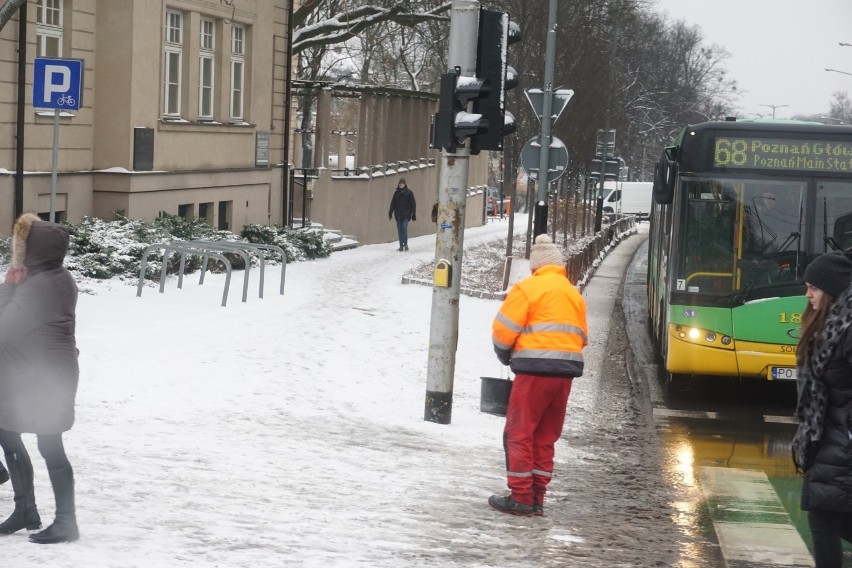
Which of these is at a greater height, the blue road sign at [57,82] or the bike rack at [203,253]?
the blue road sign at [57,82]

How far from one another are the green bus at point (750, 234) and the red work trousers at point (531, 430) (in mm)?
5397

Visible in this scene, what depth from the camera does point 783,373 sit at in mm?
12531

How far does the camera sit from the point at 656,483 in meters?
9.12

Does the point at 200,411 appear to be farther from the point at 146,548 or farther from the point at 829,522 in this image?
the point at 829,522

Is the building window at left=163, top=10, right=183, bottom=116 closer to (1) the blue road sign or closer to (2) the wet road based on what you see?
(1) the blue road sign

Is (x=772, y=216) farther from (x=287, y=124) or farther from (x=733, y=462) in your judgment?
(x=287, y=124)

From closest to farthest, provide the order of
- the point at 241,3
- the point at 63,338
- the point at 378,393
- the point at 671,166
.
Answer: the point at 63,338
the point at 378,393
the point at 671,166
the point at 241,3

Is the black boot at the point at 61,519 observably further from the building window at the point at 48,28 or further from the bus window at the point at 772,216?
the building window at the point at 48,28

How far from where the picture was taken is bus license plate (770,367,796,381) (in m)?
12.5

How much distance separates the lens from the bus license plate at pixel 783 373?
12516mm

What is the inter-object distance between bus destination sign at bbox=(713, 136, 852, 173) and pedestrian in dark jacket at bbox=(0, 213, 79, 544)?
26.8ft

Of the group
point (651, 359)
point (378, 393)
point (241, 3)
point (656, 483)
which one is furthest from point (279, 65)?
point (656, 483)

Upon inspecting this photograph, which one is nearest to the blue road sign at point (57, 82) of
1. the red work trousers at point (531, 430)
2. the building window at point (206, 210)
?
the red work trousers at point (531, 430)

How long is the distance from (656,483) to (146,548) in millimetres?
4164
